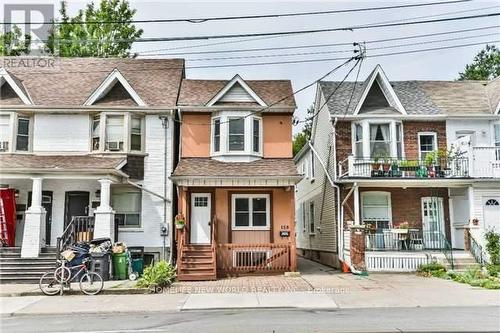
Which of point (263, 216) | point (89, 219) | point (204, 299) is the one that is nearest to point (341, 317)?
point (204, 299)

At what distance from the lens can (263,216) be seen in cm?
2059

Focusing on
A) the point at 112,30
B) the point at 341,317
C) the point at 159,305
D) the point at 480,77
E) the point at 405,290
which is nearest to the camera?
the point at 341,317

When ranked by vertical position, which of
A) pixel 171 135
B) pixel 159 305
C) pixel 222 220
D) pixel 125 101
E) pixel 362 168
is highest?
pixel 125 101

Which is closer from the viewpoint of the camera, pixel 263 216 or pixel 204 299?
pixel 204 299

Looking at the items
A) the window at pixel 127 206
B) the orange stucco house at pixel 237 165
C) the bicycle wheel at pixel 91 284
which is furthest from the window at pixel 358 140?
the bicycle wheel at pixel 91 284

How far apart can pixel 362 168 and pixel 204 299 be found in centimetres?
1024

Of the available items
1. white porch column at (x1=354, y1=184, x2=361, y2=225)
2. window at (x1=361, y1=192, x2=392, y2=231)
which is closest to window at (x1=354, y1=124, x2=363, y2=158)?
window at (x1=361, y1=192, x2=392, y2=231)

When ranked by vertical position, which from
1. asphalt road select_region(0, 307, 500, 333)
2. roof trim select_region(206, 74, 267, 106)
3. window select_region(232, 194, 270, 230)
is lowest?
asphalt road select_region(0, 307, 500, 333)

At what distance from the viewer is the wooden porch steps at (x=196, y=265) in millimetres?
17625

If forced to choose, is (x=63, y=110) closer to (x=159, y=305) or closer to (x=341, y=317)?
(x=159, y=305)

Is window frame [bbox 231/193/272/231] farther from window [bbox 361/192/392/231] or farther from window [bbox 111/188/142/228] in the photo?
window [bbox 361/192/392/231]

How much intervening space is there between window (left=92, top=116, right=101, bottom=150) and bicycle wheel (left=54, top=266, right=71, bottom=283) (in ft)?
22.3

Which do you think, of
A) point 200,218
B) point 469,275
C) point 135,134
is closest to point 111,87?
point 135,134

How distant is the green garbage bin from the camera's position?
17.7 meters
